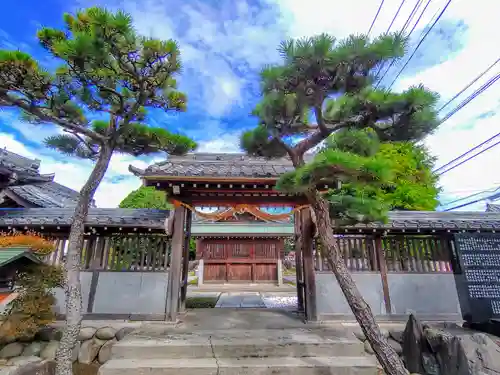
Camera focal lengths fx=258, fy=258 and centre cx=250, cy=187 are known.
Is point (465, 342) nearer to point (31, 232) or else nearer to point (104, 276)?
point (104, 276)

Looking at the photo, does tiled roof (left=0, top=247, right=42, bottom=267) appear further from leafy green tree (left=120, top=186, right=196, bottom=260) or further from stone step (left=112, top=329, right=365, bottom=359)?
leafy green tree (left=120, top=186, right=196, bottom=260)

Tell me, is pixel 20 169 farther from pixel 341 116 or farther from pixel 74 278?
pixel 341 116

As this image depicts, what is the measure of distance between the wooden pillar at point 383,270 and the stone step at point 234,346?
1.93 meters

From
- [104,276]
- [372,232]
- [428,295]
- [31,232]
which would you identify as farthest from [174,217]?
[428,295]

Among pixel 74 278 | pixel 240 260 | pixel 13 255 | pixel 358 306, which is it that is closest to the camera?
pixel 358 306

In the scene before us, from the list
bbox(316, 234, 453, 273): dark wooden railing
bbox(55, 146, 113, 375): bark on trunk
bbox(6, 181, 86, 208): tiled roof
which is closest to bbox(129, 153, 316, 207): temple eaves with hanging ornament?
A: bbox(55, 146, 113, 375): bark on trunk

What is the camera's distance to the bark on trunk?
376 cm

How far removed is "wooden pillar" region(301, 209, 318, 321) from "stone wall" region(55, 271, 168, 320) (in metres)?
3.31

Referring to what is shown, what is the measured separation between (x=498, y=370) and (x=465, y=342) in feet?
1.60

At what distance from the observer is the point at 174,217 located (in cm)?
624

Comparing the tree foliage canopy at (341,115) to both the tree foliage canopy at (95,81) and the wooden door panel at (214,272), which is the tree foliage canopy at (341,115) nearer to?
the tree foliage canopy at (95,81)

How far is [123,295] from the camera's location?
6020 millimetres

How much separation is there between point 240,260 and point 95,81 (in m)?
14.6

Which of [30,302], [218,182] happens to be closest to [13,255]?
[30,302]
